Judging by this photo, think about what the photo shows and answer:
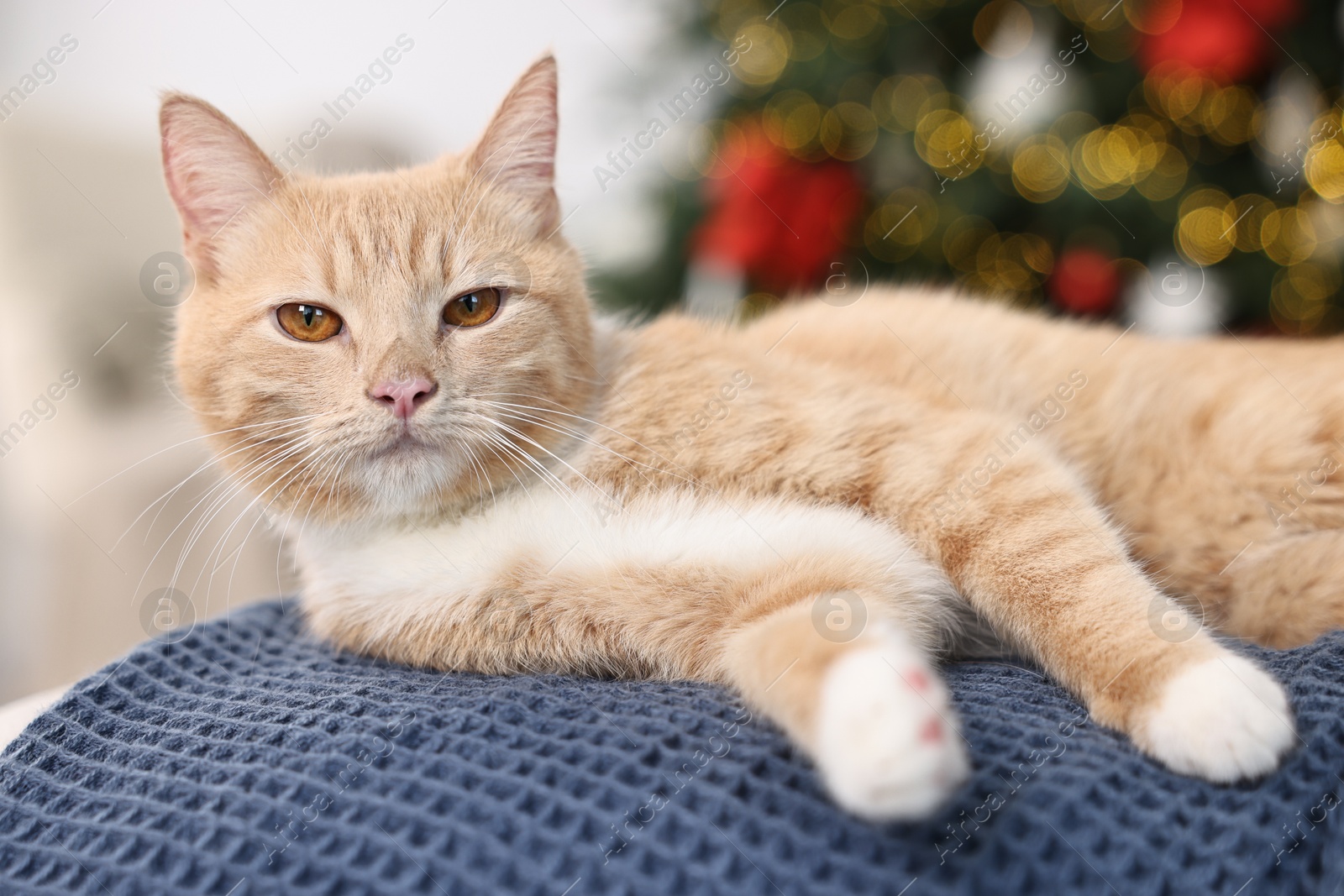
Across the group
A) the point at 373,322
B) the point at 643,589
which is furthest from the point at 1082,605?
the point at 373,322

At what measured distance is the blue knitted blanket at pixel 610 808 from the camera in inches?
29.1

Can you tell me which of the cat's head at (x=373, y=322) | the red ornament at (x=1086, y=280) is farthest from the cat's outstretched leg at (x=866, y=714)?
the red ornament at (x=1086, y=280)

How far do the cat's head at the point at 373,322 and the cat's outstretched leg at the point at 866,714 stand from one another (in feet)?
1.60

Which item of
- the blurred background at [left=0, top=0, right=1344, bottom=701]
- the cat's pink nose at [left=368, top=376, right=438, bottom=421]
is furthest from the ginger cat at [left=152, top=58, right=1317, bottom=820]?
the blurred background at [left=0, top=0, right=1344, bottom=701]

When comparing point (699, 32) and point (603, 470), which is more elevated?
point (699, 32)

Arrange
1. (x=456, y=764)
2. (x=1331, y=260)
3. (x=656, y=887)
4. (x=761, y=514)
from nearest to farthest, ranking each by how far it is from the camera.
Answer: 1. (x=656, y=887)
2. (x=456, y=764)
3. (x=761, y=514)
4. (x=1331, y=260)

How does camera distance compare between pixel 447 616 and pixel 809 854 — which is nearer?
pixel 809 854

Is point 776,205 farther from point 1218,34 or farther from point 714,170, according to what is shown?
point 1218,34

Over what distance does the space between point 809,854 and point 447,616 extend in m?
0.63

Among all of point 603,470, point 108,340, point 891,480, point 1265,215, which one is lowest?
point 1265,215

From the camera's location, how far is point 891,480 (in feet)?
3.92

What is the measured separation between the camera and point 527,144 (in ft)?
4.55

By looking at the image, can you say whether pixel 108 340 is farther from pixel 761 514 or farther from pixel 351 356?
pixel 761 514

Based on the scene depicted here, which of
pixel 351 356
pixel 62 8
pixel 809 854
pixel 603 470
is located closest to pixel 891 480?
pixel 603 470
